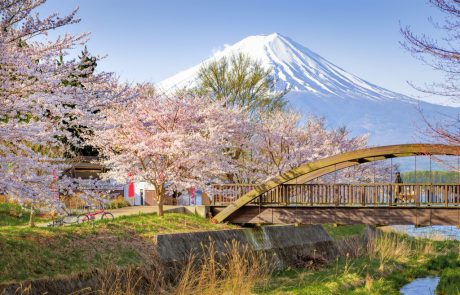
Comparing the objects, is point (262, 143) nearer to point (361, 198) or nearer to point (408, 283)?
point (361, 198)

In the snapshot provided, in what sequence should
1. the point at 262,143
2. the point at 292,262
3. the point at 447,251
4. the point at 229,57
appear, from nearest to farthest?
the point at 292,262, the point at 447,251, the point at 262,143, the point at 229,57

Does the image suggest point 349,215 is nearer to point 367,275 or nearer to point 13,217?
point 367,275

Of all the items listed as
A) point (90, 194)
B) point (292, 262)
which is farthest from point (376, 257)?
point (90, 194)

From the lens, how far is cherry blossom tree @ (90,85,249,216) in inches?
1030

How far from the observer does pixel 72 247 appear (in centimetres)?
1816

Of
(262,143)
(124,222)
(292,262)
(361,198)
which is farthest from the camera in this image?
(262,143)

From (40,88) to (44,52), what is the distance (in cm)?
152

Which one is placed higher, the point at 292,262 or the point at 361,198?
the point at 361,198

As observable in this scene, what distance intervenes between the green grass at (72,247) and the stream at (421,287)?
349 inches

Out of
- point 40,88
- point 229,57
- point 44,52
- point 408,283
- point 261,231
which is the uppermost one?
Result: point 229,57

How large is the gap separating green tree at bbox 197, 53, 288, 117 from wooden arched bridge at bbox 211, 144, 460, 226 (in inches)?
655

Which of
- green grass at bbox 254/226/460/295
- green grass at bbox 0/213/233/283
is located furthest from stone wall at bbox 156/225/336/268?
green grass at bbox 254/226/460/295

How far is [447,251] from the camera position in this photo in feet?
111

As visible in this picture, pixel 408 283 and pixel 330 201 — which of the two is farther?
pixel 330 201
